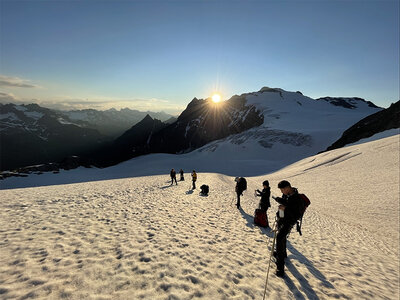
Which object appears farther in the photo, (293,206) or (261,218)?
(261,218)

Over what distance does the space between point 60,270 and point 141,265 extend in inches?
89.7

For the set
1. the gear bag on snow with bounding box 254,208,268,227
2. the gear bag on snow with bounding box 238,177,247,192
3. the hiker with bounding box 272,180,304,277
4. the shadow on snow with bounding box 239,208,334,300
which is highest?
the hiker with bounding box 272,180,304,277

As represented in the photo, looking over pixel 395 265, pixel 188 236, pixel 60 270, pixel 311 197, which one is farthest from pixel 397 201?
pixel 60 270

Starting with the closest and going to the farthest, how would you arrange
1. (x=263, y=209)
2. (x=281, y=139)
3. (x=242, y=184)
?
(x=263, y=209), (x=242, y=184), (x=281, y=139)

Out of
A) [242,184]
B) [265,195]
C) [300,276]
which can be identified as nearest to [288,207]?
[300,276]

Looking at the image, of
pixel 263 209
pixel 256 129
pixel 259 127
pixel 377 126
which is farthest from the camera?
pixel 259 127

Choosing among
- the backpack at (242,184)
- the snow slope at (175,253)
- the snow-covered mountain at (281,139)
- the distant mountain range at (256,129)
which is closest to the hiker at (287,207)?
the snow slope at (175,253)

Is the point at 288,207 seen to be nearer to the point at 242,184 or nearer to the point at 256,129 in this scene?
the point at 242,184

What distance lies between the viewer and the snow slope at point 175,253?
17.2 feet

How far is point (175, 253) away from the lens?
7.09 metres

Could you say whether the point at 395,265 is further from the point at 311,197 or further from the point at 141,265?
the point at 311,197

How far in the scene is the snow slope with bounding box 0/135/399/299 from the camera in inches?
206

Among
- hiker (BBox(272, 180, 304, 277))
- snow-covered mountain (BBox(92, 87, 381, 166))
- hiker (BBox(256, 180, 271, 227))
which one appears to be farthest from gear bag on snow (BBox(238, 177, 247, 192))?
snow-covered mountain (BBox(92, 87, 381, 166))

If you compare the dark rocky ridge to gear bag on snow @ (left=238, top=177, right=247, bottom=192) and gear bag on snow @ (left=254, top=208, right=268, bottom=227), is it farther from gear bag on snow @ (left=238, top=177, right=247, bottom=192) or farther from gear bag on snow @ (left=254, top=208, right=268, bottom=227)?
gear bag on snow @ (left=254, top=208, right=268, bottom=227)
